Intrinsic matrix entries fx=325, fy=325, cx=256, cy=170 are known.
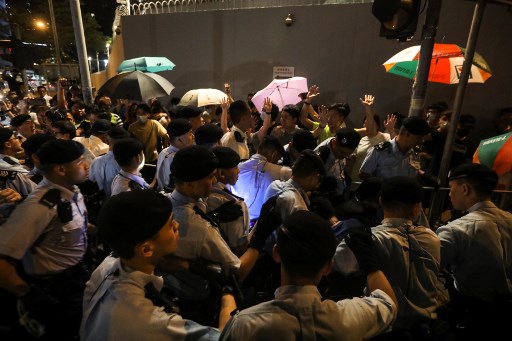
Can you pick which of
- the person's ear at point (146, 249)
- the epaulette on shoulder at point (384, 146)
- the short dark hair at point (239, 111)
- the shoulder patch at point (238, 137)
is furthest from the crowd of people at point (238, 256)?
the short dark hair at point (239, 111)

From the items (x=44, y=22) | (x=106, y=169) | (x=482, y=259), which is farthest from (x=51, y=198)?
(x=44, y=22)

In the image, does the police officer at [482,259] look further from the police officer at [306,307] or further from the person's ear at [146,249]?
the person's ear at [146,249]

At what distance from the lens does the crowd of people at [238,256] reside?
62.7 inches

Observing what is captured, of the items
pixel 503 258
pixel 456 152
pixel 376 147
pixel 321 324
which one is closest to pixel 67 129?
pixel 376 147

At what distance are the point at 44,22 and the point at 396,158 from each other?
29.1 meters

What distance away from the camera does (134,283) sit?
5.35 feet

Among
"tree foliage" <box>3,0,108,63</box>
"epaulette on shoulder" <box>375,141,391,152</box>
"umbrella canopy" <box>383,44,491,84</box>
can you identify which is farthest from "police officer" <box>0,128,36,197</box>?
"tree foliage" <box>3,0,108,63</box>

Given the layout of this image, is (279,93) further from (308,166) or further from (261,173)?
(308,166)

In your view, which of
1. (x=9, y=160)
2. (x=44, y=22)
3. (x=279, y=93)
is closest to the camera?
(x=9, y=160)

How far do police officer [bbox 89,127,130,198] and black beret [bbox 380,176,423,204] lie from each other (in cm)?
318

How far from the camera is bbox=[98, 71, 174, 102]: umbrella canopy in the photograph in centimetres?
625

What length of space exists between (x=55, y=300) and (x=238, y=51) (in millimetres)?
9838

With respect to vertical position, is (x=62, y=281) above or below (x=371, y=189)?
below

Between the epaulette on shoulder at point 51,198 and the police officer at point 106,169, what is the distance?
159 cm
